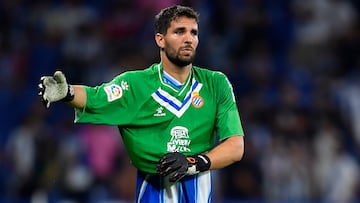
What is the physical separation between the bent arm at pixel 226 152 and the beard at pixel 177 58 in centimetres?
Result: 59

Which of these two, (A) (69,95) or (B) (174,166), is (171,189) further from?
(A) (69,95)

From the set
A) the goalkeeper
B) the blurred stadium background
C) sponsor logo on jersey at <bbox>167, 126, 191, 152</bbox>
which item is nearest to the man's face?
the goalkeeper

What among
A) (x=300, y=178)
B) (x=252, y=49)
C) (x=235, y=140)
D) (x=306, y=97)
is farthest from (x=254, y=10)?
(x=235, y=140)

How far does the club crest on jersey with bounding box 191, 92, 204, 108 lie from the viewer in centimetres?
656

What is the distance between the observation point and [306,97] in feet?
43.6

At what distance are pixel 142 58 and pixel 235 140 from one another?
688cm

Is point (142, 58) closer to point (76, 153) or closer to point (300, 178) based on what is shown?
point (76, 153)

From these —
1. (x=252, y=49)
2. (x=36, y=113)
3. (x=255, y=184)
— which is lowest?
(x=255, y=184)

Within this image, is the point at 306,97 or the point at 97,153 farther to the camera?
the point at 306,97

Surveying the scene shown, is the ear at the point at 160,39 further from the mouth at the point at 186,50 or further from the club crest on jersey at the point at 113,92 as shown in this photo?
the club crest on jersey at the point at 113,92

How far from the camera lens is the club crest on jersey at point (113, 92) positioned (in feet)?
21.2

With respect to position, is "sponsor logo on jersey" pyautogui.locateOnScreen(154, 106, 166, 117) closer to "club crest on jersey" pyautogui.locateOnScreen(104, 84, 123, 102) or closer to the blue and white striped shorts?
"club crest on jersey" pyautogui.locateOnScreen(104, 84, 123, 102)

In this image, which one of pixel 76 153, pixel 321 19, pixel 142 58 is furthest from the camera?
pixel 321 19

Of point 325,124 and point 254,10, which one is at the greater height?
point 254,10
